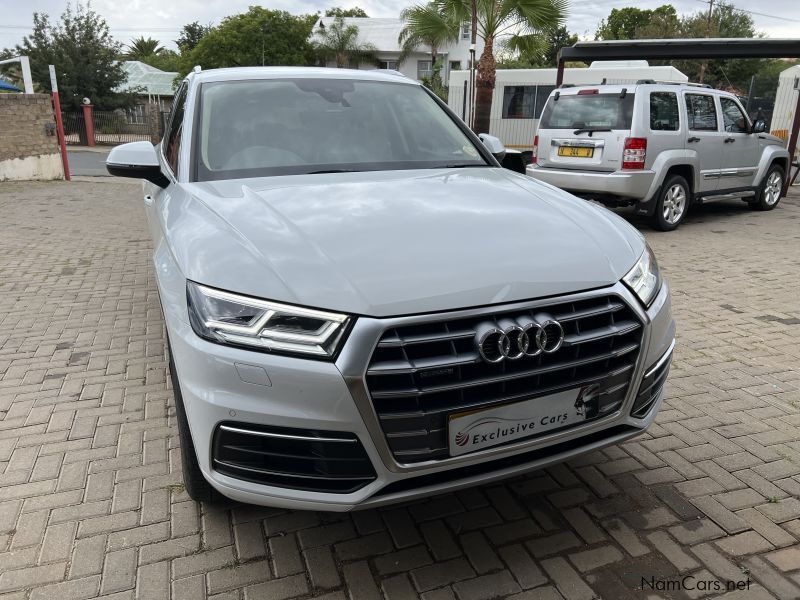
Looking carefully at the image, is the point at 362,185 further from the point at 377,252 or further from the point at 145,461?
the point at 145,461

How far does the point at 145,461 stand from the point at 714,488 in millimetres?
2613

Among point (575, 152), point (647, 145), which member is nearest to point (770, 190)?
point (647, 145)

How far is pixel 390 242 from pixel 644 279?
0.98 metres

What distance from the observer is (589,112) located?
8.48 metres

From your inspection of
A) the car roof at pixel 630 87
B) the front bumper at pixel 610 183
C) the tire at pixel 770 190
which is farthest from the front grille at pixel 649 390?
the tire at pixel 770 190

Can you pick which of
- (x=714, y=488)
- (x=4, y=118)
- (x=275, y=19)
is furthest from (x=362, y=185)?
(x=275, y=19)

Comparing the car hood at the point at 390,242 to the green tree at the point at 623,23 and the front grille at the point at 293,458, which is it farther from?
the green tree at the point at 623,23

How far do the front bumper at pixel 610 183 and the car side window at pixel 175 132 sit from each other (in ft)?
16.5

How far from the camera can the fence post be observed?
3070 centimetres

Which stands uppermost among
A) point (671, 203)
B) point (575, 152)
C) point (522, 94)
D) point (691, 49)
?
point (691, 49)

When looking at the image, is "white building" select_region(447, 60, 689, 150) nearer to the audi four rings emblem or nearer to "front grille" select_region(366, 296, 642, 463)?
"front grille" select_region(366, 296, 642, 463)

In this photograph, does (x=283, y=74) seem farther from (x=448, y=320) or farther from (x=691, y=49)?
(x=691, y=49)

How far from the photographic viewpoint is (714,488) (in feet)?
9.02

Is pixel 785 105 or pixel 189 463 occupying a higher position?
pixel 785 105
